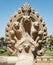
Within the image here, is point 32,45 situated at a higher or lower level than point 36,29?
lower

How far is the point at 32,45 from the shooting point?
4.21 m

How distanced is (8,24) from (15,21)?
0.15 m

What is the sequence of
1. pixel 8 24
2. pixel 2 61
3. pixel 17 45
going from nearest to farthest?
1. pixel 2 61
2. pixel 17 45
3. pixel 8 24

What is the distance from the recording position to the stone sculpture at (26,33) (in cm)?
417

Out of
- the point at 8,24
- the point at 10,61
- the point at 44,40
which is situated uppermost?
the point at 8,24

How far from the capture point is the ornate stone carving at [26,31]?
4238 mm

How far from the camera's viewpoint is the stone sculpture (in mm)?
4172

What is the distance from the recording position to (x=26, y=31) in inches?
172

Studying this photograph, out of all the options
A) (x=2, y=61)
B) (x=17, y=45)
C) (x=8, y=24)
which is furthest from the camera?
(x=8, y=24)

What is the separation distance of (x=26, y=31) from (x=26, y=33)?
54mm

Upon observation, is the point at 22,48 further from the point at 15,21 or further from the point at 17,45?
the point at 15,21

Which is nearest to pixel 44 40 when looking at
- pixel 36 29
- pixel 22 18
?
pixel 36 29

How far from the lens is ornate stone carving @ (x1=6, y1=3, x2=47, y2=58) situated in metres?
4.24

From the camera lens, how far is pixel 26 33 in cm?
433
